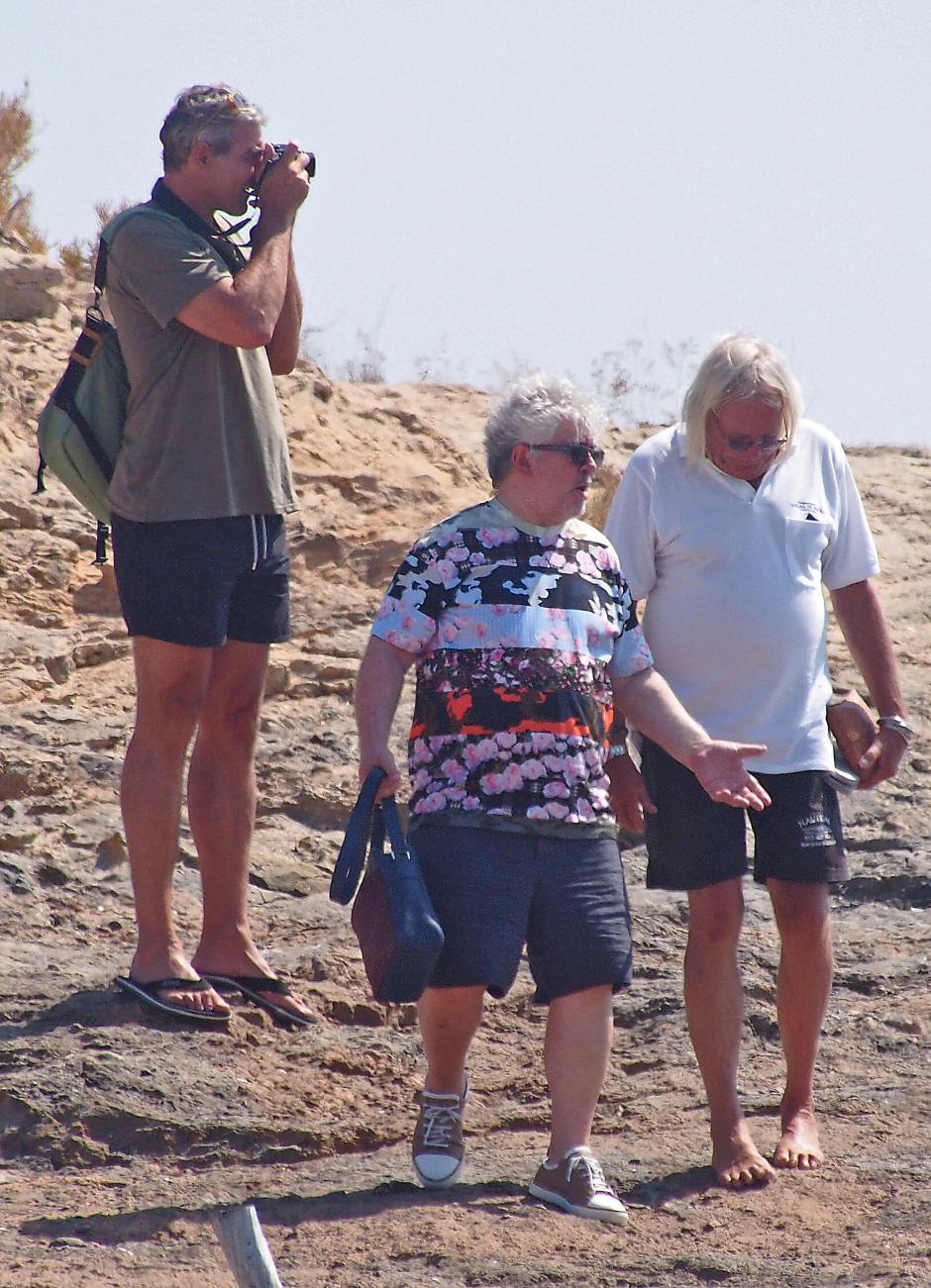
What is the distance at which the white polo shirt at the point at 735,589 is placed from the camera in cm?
414

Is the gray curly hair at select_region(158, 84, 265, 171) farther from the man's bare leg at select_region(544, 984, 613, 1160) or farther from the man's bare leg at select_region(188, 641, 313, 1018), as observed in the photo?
the man's bare leg at select_region(544, 984, 613, 1160)

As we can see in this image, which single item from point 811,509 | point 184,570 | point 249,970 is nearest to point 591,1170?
point 249,970

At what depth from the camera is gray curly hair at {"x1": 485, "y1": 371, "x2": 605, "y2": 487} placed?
3865mm

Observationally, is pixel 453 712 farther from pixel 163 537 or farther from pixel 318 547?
pixel 318 547

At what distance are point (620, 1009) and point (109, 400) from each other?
2321 millimetres

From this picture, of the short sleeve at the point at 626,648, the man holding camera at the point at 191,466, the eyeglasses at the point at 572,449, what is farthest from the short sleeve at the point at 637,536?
the man holding camera at the point at 191,466

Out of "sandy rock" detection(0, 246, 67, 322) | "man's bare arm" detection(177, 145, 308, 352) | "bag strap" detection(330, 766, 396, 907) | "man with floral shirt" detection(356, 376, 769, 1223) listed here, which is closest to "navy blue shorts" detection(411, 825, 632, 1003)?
"man with floral shirt" detection(356, 376, 769, 1223)

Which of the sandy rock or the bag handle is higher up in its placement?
the sandy rock

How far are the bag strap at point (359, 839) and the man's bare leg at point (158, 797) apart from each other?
918 mm

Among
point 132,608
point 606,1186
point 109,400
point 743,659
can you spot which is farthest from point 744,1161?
point 109,400

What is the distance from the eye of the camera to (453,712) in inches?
147

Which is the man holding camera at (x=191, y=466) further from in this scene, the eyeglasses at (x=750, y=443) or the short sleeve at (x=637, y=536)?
the eyeglasses at (x=750, y=443)

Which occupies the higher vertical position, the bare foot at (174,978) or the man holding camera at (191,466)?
the man holding camera at (191,466)

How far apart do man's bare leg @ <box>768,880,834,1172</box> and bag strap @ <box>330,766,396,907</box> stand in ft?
3.49
